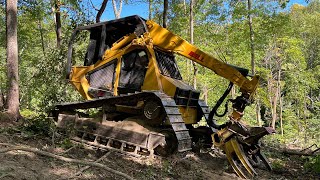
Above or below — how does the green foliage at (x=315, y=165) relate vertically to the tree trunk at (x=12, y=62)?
below

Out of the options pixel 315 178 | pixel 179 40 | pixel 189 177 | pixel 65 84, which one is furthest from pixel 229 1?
pixel 189 177

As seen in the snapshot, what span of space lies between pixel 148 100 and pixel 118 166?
1793 millimetres

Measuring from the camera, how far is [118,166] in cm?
632

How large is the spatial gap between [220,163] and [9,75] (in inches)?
220

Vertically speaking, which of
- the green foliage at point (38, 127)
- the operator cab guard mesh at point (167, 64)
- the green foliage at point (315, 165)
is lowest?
the green foliage at point (315, 165)

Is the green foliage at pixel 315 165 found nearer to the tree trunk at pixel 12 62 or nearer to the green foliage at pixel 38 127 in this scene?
the green foliage at pixel 38 127

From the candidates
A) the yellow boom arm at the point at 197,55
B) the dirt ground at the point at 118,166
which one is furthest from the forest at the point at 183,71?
the yellow boom arm at the point at 197,55

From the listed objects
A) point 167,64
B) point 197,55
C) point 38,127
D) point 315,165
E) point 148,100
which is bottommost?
point 315,165

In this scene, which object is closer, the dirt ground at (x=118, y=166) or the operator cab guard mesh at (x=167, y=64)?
the dirt ground at (x=118, y=166)

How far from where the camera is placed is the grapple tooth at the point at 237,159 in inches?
272

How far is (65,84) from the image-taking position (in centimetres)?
1246

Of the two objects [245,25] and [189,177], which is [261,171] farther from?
[245,25]

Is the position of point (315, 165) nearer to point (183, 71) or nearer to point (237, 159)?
point (237, 159)

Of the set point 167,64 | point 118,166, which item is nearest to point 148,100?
point 167,64
